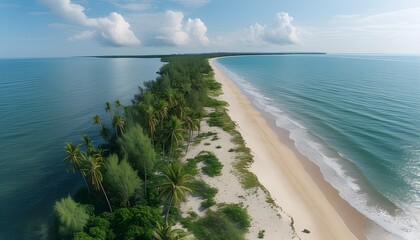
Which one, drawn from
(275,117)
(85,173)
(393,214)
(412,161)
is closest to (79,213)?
(85,173)

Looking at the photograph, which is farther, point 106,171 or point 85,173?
point 106,171

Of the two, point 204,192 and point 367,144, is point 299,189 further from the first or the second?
point 367,144

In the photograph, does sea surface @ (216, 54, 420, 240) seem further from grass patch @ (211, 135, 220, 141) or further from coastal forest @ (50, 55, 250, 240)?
coastal forest @ (50, 55, 250, 240)

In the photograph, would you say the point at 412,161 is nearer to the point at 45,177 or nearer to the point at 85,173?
the point at 85,173

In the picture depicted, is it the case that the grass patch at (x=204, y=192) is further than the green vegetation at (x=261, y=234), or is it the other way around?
the grass patch at (x=204, y=192)

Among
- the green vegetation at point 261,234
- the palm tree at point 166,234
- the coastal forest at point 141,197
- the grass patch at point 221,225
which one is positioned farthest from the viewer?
the green vegetation at point 261,234

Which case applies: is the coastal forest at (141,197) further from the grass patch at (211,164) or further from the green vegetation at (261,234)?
the green vegetation at (261,234)

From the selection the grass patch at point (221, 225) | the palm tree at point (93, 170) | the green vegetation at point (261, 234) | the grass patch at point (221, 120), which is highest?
the palm tree at point (93, 170)

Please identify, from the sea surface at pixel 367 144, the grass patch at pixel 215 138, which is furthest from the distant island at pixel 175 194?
the sea surface at pixel 367 144
